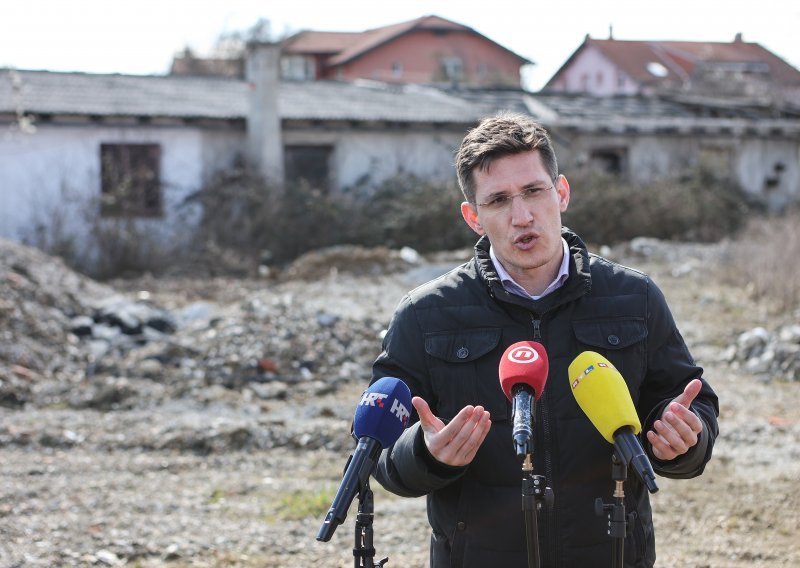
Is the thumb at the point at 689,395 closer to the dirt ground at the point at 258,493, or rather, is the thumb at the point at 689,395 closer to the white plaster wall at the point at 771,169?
the dirt ground at the point at 258,493

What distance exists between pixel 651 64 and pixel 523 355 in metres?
62.2

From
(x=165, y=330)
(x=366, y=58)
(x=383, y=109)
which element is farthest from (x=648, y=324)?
(x=366, y=58)

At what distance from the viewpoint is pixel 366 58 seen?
6519 cm

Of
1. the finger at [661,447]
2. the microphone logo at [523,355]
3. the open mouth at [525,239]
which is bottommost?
the finger at [661,447]

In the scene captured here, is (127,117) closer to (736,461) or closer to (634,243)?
(634,243)

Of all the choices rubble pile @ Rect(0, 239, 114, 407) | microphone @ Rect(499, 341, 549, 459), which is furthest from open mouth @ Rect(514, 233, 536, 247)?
rubble pile @ Rect(0, 239, 114, 407)

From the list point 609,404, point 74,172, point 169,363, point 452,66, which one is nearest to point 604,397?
point 609,404

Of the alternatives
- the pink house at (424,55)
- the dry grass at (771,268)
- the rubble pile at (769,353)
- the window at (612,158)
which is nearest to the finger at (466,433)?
the rubble pile at (769,353)

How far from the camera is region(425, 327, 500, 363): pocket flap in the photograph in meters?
2.93

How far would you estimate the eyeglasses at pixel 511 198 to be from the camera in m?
2.99

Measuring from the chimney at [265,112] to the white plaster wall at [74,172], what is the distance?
79cm

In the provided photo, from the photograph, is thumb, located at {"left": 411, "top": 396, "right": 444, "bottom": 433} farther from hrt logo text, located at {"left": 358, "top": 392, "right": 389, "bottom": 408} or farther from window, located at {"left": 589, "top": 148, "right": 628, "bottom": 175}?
window, located at {"left": 589, "top": 148, "right": 628, "bottom": 175}

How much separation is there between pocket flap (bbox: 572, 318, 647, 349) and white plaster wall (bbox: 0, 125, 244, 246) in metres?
18.9

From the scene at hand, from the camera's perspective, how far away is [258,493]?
754 centimetres
